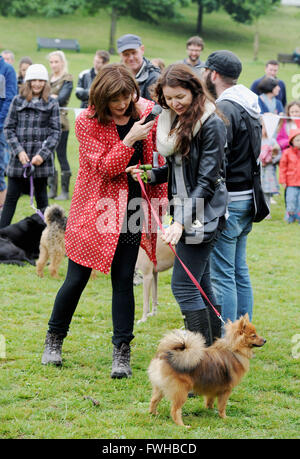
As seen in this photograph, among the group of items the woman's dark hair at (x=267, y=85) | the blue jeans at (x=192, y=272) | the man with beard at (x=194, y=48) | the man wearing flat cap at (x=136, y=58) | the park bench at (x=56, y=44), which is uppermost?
the park bench at (x=56, y=44)

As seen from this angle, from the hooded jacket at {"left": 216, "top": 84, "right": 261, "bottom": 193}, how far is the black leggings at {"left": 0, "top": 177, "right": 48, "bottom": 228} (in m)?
3.71

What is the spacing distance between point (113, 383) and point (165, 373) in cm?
80

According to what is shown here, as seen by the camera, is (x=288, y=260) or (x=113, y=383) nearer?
(x=113, y=383)

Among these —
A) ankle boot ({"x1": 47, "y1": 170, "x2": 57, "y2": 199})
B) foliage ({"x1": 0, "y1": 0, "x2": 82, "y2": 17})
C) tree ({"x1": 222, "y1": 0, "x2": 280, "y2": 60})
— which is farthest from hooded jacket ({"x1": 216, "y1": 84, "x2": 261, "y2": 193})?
tree ({"x1": 222, "y1": 0, "x2": 280, "y2": 60})

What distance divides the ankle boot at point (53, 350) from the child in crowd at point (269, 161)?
6498 mm

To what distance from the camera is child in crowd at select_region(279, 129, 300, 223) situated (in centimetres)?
971

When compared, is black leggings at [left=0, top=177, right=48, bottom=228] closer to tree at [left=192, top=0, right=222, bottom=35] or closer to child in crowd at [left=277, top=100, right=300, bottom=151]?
child in crowd at [left=277, top=100, right=300, bottom=151]

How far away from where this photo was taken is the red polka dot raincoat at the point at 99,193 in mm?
3848

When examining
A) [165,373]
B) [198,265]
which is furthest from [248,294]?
[165,373]

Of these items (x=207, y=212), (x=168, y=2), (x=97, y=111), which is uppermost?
(x=168, y=2)

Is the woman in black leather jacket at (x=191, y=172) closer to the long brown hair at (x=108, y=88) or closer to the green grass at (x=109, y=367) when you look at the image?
the long brown hair at (x=108, y=88)

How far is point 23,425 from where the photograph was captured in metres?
3.34

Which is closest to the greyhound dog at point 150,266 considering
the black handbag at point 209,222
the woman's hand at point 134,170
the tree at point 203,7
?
the woman's hand at point 134,170

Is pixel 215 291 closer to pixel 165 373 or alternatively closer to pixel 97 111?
pixel 165 373
